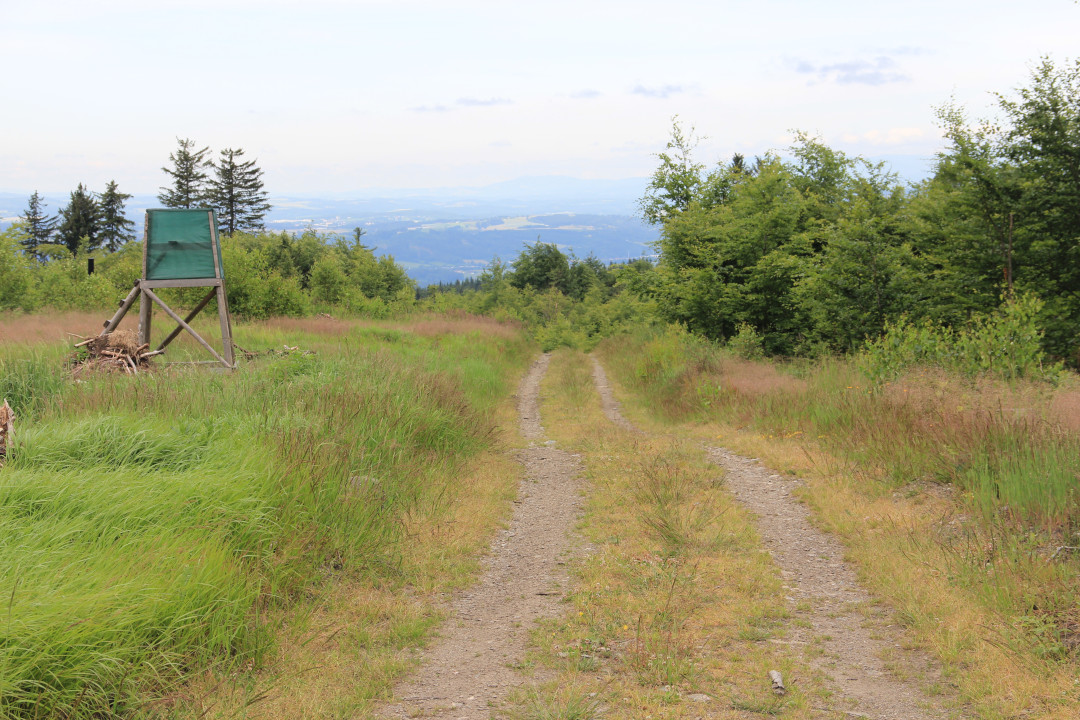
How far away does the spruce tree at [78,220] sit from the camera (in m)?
71.1

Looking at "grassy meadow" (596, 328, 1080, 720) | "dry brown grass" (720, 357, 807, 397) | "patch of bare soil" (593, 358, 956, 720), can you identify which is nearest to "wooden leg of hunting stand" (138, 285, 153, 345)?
"grassy meadow" (596, 328, 1080, 720)

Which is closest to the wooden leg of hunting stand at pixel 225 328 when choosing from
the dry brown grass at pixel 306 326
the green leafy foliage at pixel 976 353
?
the dry brown grass at pixel 306 326

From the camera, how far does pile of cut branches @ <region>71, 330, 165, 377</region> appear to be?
10.6m

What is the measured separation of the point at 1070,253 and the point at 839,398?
10803mm

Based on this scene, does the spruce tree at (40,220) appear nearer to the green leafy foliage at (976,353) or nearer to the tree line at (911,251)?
the tree line at (911,251)

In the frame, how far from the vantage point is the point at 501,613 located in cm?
513

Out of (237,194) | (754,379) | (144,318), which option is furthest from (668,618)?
(237,194)

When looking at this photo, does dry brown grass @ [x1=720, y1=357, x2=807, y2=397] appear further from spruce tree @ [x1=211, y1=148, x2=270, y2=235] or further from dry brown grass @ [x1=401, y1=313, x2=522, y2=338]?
spruce tree @ [x1=211, y1=148, x2=270, y2=235]

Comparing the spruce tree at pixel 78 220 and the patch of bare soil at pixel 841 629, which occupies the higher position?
the spruce tree at pixel 78 220

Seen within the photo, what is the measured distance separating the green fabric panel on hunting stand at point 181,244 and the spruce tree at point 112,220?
73402 millimetres

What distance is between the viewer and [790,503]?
305 inches

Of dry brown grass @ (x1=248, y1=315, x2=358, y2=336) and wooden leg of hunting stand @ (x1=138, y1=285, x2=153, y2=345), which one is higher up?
wooden leg of hunting stand @ (x1=138, y1=285, x2=153, y2=345)

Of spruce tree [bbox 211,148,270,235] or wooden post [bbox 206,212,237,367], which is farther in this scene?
spruce tree [bbox 211,148,270,235]

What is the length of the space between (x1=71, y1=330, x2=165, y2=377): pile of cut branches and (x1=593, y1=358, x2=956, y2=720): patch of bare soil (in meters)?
9.67
